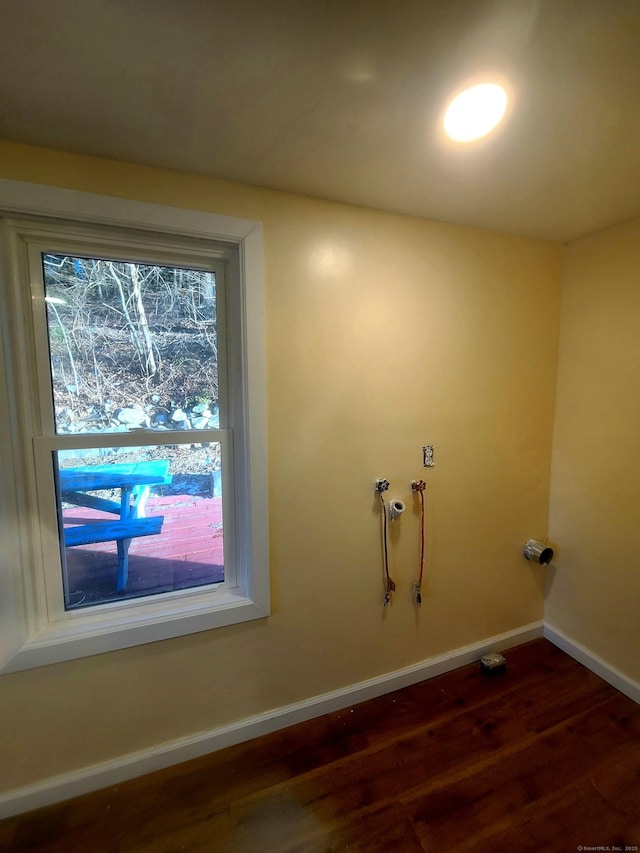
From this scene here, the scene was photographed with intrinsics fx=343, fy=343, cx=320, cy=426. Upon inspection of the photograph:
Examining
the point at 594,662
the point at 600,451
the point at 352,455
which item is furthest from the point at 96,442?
the point at 594,662

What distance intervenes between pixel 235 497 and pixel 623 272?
211 cm

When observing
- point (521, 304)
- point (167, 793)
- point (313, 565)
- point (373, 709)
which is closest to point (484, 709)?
point (373, 709)

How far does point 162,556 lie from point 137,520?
187mm

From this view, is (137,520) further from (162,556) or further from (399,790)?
(399,790)

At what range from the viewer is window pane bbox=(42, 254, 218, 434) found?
125 cm

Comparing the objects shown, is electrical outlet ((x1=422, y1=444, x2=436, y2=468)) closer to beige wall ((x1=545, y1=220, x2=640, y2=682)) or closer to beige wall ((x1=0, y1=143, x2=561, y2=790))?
beige wall ((x1=0, y1=143, x2=561, y2=790))

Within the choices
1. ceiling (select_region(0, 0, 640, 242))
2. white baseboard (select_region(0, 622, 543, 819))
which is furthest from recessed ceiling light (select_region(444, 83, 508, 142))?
white baseboard (select_region(0, 622, 543, 819))

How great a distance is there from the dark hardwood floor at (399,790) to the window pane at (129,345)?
1.37 meters

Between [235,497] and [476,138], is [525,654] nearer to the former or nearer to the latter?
[235,497]

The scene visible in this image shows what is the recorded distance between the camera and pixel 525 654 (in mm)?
1967

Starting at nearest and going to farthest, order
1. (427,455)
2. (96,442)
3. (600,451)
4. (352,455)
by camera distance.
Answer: (96,442) → (352,455) → (427,455) → (600,451)

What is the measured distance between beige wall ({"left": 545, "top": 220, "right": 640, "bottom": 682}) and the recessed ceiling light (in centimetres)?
115

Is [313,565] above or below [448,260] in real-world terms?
below

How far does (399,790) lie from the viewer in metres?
1.29
